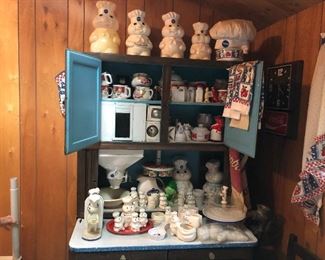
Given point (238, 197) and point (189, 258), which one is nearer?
point (189, 258)

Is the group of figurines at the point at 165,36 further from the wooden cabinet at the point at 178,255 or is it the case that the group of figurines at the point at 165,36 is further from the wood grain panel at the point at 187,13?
the wooden cabinet at the point at 178,255

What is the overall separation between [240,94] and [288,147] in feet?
1.32

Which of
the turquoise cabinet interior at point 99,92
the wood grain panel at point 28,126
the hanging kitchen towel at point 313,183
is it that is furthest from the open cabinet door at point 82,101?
the hanging kitchen towel at point 313,183

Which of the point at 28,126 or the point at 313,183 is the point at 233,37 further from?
the point at 28,126

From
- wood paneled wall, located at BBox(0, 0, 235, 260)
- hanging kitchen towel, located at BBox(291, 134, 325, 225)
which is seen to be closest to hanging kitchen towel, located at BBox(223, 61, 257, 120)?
hanging kitchen towel, located at BBox(291, 134, 325, 225)

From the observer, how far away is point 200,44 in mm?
1734

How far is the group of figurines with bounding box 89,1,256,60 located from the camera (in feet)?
5.36

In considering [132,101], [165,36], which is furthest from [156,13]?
[132,101]

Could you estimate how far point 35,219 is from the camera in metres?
1.94

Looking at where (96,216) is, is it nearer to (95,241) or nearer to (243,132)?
(95,241)

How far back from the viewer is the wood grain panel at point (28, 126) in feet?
5.99

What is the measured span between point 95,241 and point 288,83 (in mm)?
1213

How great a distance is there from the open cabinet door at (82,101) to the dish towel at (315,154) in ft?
3.17

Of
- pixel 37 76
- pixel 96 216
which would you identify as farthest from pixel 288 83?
pixel 37 76
